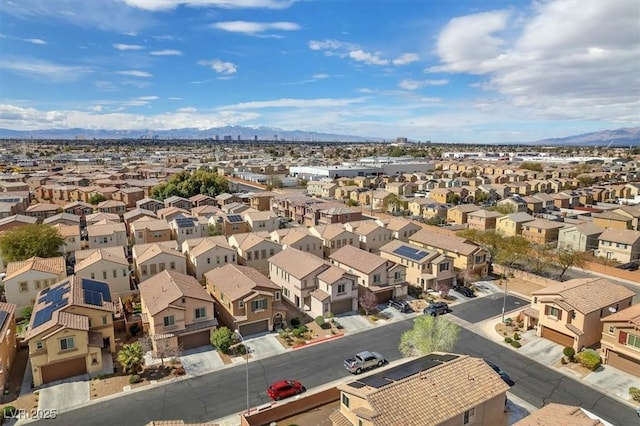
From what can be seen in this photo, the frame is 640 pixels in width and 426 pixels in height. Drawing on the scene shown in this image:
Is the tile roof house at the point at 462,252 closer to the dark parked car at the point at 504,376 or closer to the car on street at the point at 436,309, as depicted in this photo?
the car on street at the point at 436,309

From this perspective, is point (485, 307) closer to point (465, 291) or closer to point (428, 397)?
point (465, 291)

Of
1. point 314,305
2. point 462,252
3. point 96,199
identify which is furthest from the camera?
point 96,199

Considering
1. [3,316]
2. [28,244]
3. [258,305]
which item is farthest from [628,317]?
[28,244]

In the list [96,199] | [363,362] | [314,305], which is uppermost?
[96,199]

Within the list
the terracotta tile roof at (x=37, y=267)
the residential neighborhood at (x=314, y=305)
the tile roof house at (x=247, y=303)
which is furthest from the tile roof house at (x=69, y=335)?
the tile roof house at (x=247, y=303)

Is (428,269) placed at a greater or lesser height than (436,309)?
greater

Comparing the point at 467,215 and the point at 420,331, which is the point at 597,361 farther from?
the point at 467,215

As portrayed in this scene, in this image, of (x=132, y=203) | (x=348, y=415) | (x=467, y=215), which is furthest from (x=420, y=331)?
(x=132, y=203)
